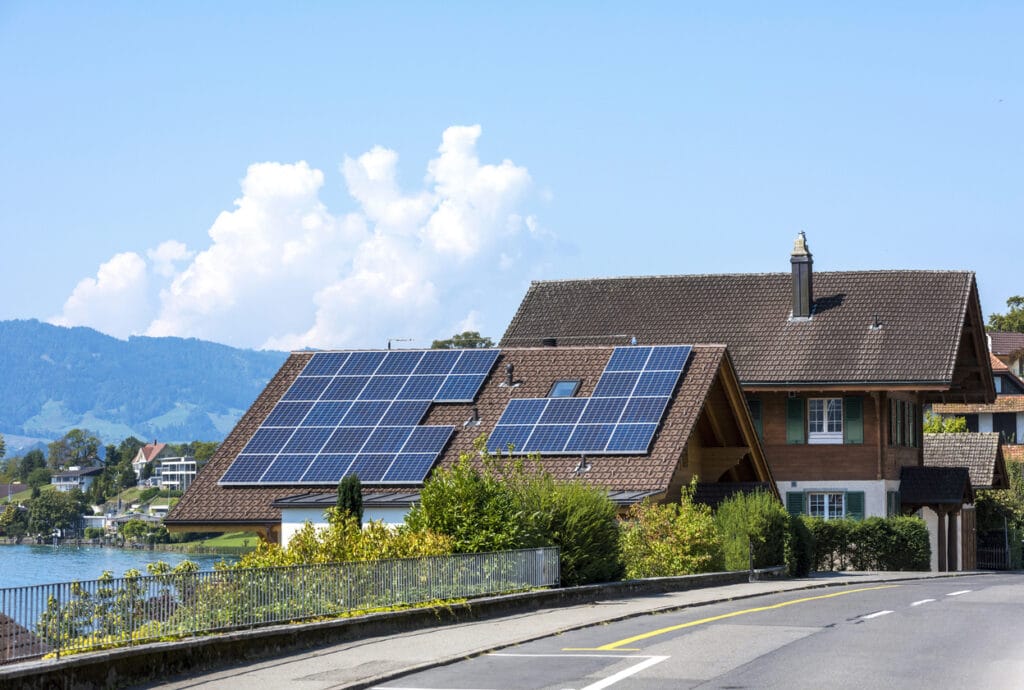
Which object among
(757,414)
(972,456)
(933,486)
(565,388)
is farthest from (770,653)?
(972,456)

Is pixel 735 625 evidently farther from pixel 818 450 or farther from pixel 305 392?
pixel 818 450

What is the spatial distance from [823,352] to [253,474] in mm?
21665

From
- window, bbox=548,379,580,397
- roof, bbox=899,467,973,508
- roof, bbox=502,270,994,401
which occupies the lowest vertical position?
roof, bbox=899,467,973,508

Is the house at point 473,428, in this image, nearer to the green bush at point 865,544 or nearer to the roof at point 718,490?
the roof at point 718,490

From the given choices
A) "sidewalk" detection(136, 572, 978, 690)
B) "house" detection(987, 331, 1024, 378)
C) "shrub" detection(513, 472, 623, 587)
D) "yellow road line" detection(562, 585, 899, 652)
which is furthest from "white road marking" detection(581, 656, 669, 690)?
"house" detection(987, 331, 1024, 378)

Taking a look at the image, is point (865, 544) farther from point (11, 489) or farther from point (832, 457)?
point (11, 489)

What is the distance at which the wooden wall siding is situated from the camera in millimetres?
51438

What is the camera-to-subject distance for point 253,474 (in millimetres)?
40125

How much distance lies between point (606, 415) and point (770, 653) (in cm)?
2129

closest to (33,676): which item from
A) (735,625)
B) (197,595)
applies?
(197,595)

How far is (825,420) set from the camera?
52781mm

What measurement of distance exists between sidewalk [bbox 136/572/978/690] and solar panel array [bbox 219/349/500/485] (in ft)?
42.6

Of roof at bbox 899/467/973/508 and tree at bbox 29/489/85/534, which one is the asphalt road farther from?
tree at bbox 29/489/85/534

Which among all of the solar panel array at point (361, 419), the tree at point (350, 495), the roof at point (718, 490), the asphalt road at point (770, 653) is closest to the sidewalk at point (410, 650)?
the asphalt road at point (770, 653)
